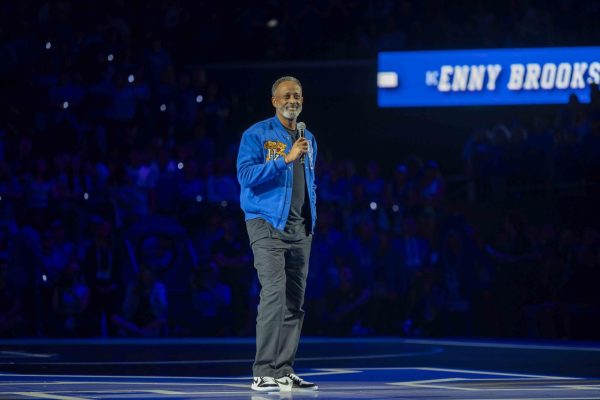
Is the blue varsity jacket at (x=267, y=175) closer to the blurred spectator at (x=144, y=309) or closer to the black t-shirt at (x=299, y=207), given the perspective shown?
the black t-shirt at (x=299, y=207)

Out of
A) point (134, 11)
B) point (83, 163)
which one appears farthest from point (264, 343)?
point (134, 11)

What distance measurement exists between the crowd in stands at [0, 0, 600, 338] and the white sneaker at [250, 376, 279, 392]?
8710mm

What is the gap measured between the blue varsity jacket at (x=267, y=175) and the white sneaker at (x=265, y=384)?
3.22ft

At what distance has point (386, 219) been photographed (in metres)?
17.6

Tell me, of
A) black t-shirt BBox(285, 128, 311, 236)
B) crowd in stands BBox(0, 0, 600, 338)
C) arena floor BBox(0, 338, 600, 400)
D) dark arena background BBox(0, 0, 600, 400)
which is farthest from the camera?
crowd in stands BBox(0, 0, 600, 338)

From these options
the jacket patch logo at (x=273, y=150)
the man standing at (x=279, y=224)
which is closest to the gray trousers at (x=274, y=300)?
the man standing at (x=279, y=224)

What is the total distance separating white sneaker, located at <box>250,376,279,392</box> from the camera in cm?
761

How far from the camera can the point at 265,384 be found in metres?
7.63

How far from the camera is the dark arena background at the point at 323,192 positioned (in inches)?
500

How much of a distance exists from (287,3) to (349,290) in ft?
29.0

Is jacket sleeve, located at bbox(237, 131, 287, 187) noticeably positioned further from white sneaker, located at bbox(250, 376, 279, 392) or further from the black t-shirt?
white sneaker, located at bbox(250, 376, 279, 392)

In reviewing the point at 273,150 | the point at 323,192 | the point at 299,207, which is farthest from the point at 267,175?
the point at 323,192

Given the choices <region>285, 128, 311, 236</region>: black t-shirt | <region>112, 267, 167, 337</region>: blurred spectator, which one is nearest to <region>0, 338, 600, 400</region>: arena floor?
<region>285, 128, 311, 236</region>: black t-shirt

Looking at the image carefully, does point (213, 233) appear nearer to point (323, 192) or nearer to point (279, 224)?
point (323, 192)
